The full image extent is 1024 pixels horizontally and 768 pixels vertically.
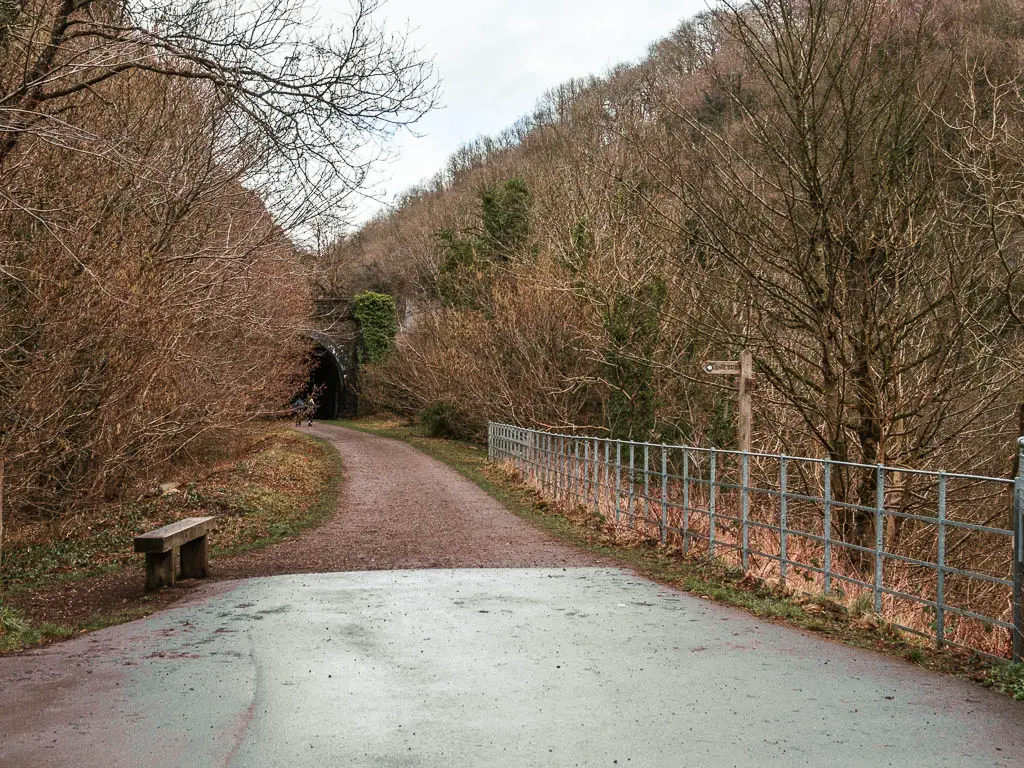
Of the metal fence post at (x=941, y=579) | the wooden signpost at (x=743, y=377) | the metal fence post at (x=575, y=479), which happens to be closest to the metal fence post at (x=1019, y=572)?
the metal fence post at (x=941, y=579)

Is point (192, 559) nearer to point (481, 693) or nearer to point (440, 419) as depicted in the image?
point (481, 693)

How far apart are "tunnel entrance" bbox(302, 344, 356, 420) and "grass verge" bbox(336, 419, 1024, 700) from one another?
3448 cm

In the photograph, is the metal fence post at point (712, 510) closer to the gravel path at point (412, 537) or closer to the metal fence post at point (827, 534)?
the gravel path at point (412, 537)

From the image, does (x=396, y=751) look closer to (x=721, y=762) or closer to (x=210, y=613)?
(x=721, y=762)

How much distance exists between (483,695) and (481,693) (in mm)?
49

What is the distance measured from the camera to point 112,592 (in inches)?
412

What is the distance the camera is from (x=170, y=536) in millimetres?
10000

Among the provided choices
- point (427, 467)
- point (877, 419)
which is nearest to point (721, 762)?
point (877, 419)

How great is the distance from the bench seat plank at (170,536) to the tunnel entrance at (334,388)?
3814cm

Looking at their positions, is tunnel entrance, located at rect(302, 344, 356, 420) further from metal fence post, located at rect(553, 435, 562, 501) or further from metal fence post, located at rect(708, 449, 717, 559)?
metal fence post, located at rect(708, 449, 717, 559)

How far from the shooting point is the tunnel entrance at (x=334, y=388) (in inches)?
2092

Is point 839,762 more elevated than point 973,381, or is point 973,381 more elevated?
point 973,381

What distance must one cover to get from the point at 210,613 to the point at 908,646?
546 centimetres

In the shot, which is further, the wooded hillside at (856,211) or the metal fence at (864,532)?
the wooded hillside at (856,211)
